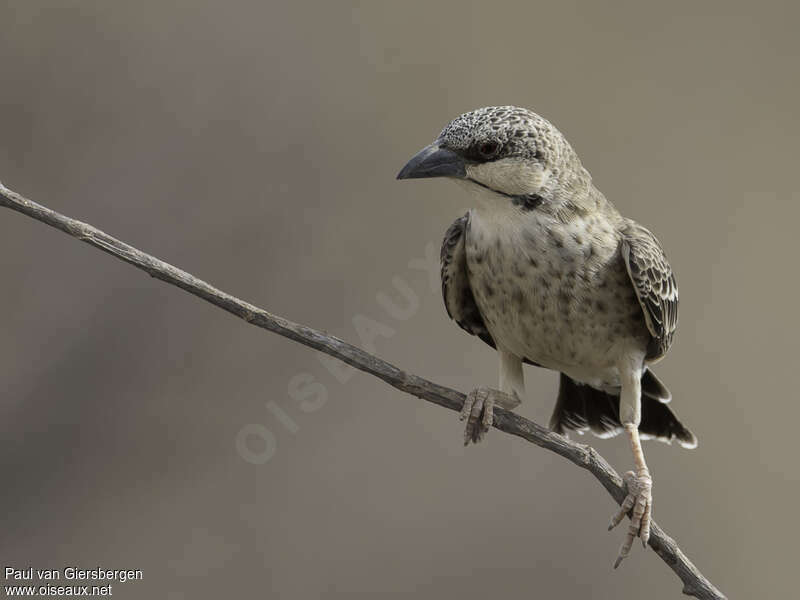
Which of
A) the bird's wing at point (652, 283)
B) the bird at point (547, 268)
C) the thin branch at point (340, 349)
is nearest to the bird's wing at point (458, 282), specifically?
the bird at point (547, 268)

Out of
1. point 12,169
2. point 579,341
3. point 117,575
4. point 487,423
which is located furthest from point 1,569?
point 579,341

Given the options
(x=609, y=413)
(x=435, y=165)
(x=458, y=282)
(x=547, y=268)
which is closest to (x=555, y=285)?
(x=547, y=268)

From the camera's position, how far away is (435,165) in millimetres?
3928

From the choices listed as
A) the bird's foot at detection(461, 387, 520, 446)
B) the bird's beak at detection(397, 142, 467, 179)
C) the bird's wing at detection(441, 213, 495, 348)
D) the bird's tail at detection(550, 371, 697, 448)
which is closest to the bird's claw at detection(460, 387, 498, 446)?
the bird's foot at detection(461, 387, 520, 446)

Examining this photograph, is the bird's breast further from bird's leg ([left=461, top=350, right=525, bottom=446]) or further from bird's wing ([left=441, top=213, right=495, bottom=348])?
bird's leg ([left=461, top=350, right=525, bottom=446])

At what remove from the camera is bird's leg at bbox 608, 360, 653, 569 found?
13.1 ft

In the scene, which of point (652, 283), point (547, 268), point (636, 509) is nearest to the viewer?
point (636, 509)

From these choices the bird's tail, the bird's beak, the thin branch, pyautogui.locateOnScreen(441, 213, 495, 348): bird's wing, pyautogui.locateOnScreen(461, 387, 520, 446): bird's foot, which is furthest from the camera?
the bird's tail

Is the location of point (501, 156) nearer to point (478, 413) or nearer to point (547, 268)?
point (547, 268)

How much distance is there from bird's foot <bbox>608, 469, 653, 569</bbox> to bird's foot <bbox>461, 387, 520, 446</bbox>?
620 millimetres

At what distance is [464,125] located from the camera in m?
3.95

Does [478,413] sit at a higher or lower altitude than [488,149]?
lower

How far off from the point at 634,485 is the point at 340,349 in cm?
148

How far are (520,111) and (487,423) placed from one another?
1267 mm
